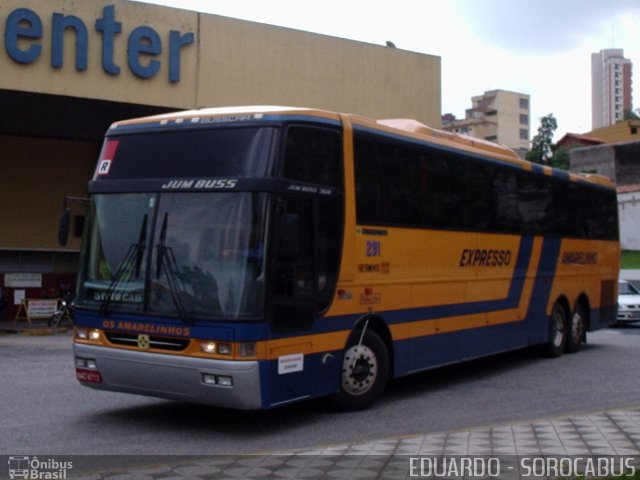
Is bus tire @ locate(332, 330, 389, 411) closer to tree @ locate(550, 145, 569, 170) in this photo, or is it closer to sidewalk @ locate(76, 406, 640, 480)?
sidewalk @ locate(76, 406, 640, 480)

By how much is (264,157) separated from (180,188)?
37.1 inches

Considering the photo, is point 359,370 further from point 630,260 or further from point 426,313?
point 630,260

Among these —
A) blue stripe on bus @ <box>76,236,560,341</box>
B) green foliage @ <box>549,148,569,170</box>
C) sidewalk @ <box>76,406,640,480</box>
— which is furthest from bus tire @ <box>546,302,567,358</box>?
green foliage @ <box>549,148,569,170</box>

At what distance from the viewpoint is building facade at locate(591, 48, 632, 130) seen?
192 m

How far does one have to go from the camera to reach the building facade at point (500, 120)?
123 m

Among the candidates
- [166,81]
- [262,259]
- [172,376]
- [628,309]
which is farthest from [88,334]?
[628,309]

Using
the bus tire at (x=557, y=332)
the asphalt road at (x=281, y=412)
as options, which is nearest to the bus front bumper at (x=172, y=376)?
the asphalt road at (x=281, y=412)

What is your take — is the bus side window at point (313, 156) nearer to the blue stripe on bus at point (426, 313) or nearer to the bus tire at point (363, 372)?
the blue stripe on bus at point (426, 313)

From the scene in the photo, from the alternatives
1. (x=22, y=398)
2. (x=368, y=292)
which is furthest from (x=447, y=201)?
(x=22, y=398)

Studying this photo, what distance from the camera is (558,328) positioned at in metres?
16.4

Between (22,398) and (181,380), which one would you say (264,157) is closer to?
(181,380)

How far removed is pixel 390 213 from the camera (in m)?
A: 11.0

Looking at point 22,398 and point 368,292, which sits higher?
point 368,292

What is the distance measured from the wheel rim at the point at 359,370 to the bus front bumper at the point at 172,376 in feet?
5.57
